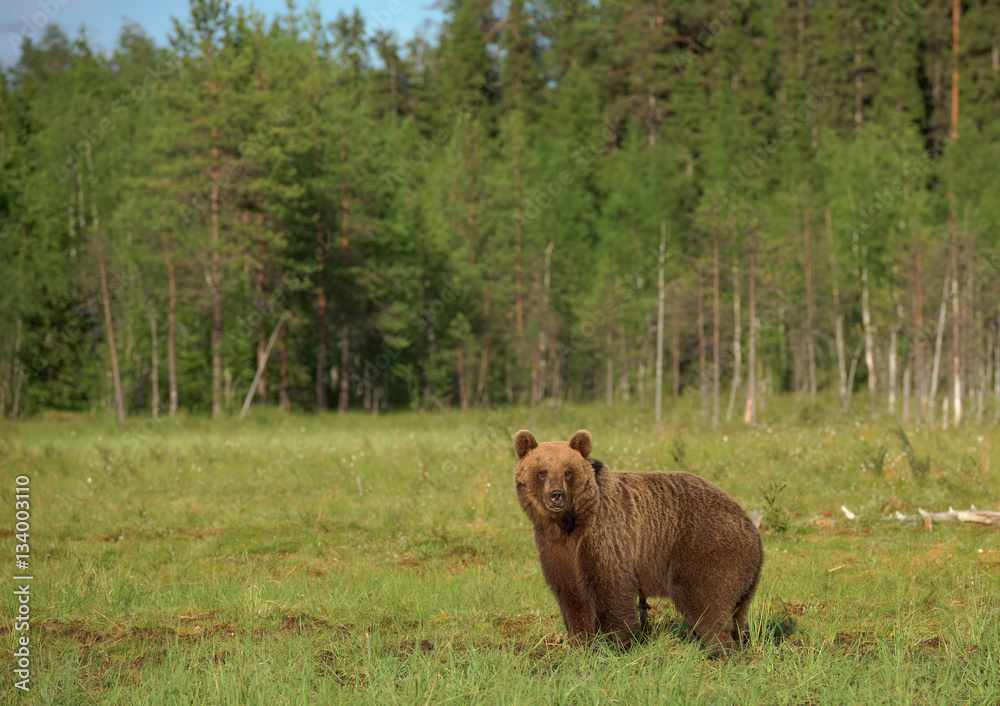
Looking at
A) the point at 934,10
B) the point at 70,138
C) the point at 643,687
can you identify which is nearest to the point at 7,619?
the point at 643,687

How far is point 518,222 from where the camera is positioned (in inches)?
1708

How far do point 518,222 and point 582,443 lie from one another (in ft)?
125

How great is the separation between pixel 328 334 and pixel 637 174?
20.8m

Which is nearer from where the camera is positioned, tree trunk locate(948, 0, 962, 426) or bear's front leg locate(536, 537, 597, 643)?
bear's front leg locate(536, 537, 597, 643)

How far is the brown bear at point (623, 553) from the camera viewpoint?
591cm

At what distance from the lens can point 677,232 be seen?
5012 centimetres

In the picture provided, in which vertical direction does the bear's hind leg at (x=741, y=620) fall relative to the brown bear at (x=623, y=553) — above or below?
below

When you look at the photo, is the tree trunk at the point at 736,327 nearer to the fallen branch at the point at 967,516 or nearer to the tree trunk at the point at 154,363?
the fallen branch at the point at 967,516

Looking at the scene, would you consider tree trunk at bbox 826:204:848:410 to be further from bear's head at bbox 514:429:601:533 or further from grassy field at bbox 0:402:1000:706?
bear's head at bbox 514:429:601:533

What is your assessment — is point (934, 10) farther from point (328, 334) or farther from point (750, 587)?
point (750, 587)

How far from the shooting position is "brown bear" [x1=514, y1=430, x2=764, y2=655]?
5.91 metres

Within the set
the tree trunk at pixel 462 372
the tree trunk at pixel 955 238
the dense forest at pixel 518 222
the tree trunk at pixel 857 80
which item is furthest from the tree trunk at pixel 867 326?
the tree trunk at pixel 857 80

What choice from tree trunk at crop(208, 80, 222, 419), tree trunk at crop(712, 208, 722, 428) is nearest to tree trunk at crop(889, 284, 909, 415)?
tree trunk at crop(712, 208, 722, 428)

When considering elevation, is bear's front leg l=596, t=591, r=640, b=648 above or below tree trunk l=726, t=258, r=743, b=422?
below
